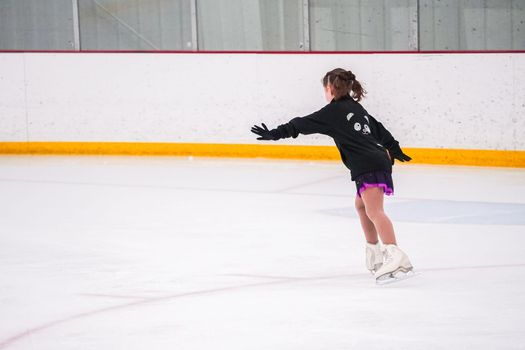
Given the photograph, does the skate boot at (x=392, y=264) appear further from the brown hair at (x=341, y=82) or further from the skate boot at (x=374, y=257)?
the brown hair at (x=341, y=82)

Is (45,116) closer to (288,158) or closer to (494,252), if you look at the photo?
(288,158)

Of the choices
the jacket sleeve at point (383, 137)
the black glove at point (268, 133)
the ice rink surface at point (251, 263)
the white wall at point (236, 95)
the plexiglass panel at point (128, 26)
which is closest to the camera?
the ice rink surface at point (251, 263)

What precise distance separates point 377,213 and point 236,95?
6398 millimetres

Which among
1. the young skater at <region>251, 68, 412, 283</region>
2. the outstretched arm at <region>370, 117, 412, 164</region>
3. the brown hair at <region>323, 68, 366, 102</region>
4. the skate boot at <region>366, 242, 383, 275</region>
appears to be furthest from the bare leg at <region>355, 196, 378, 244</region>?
the brown hair at <region>323, 68, 366, 102</region>

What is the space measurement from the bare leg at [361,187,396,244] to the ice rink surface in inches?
9.6

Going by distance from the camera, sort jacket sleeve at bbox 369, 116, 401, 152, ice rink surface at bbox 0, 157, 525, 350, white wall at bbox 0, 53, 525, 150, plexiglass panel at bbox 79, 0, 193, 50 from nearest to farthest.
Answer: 1. ice rink surface at bbox 0, 157, 525, 350
2. jacket sleeve at bbox 369, 116, 401, 152
3. white wall at bbox 0, 53, 525, 150
4. plexiglass panel at bbox 79, 0, 193, 50

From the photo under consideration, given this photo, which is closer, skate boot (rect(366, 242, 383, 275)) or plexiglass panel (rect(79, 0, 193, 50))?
skate boot (rect(366, 242, 383, 275))

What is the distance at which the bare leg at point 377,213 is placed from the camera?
522 cm

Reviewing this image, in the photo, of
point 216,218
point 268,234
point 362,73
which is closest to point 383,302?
point 268,234

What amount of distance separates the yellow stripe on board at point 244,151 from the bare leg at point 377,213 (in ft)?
17.1

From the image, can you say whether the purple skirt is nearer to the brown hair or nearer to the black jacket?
the black jacket

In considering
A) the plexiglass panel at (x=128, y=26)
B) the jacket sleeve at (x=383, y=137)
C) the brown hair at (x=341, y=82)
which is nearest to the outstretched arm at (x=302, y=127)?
the brown hair at (x=341, y=82)

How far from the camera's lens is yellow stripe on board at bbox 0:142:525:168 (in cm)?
1035

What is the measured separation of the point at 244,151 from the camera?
452 inches
